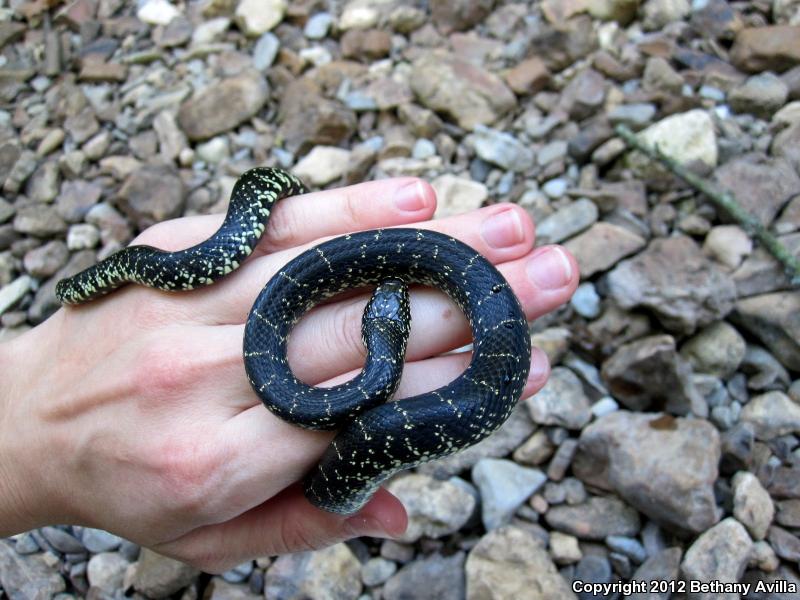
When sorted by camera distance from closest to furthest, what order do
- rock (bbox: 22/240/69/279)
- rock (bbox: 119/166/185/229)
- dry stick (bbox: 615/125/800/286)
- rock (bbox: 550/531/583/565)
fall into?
rock (bbox: 550/531/583/565), dry stick (bbox: 615/125/800/286), rock (bbox: 22/240/69/279), rock (bbox: 119/166/185/229)

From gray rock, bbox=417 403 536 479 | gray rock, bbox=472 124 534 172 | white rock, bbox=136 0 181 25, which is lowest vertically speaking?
gray rock, bbox=417 403 536 479

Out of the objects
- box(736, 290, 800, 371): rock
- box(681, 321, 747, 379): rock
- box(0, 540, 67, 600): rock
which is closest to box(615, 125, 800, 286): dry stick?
box(736, 290, 800, 371): rock

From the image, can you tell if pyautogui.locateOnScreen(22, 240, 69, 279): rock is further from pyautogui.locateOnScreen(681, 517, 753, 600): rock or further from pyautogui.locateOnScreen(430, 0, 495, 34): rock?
pyautogui.locateOnScreen(681, 517, 753, 600): rock

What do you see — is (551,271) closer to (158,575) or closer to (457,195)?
(457,195)

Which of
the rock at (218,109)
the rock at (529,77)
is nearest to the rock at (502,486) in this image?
the rock at (529,77)

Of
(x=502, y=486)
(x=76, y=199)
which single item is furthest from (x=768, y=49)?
(x=76, y=199)

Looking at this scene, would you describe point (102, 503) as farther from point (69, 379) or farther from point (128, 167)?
point (128, 167)
